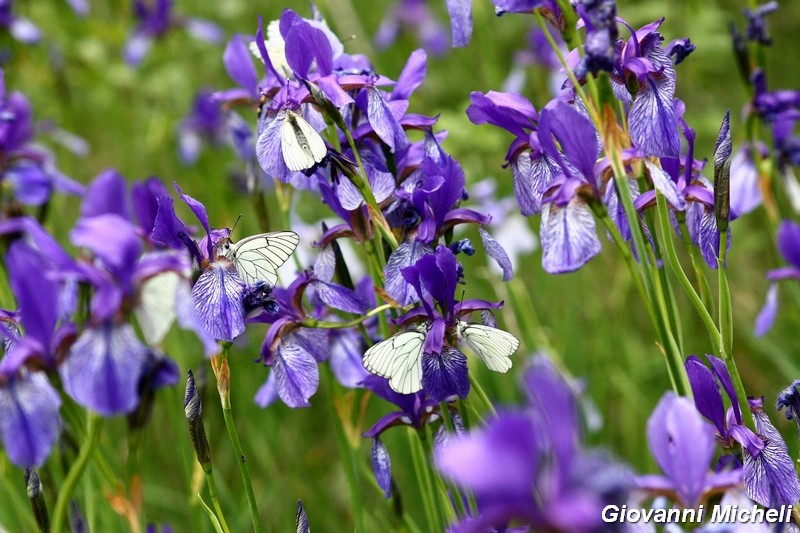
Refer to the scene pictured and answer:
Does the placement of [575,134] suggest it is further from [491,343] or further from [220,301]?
[220,301]

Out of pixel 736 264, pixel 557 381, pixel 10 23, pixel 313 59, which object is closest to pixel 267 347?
→ pixel 313 59

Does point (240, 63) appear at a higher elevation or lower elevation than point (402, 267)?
higher

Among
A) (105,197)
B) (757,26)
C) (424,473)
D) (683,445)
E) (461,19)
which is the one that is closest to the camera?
(683,445)

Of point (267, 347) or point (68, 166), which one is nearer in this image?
point (267, 347)

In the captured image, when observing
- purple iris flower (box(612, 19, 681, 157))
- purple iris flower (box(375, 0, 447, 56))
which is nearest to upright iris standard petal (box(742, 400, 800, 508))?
purple iris flower (box(612, 19, 681, 157))

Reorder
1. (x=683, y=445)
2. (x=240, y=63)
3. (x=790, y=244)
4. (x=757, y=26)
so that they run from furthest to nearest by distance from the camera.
Answer: (x=757, y=26) → (x=790, y=244) → (x=240, y=63) → (x=683, y=445)

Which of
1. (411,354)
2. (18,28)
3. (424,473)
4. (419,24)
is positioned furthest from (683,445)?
(419,24)

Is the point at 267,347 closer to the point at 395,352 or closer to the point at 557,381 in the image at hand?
the point at 395,352

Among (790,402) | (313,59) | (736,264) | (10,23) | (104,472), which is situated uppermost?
(10,23)
